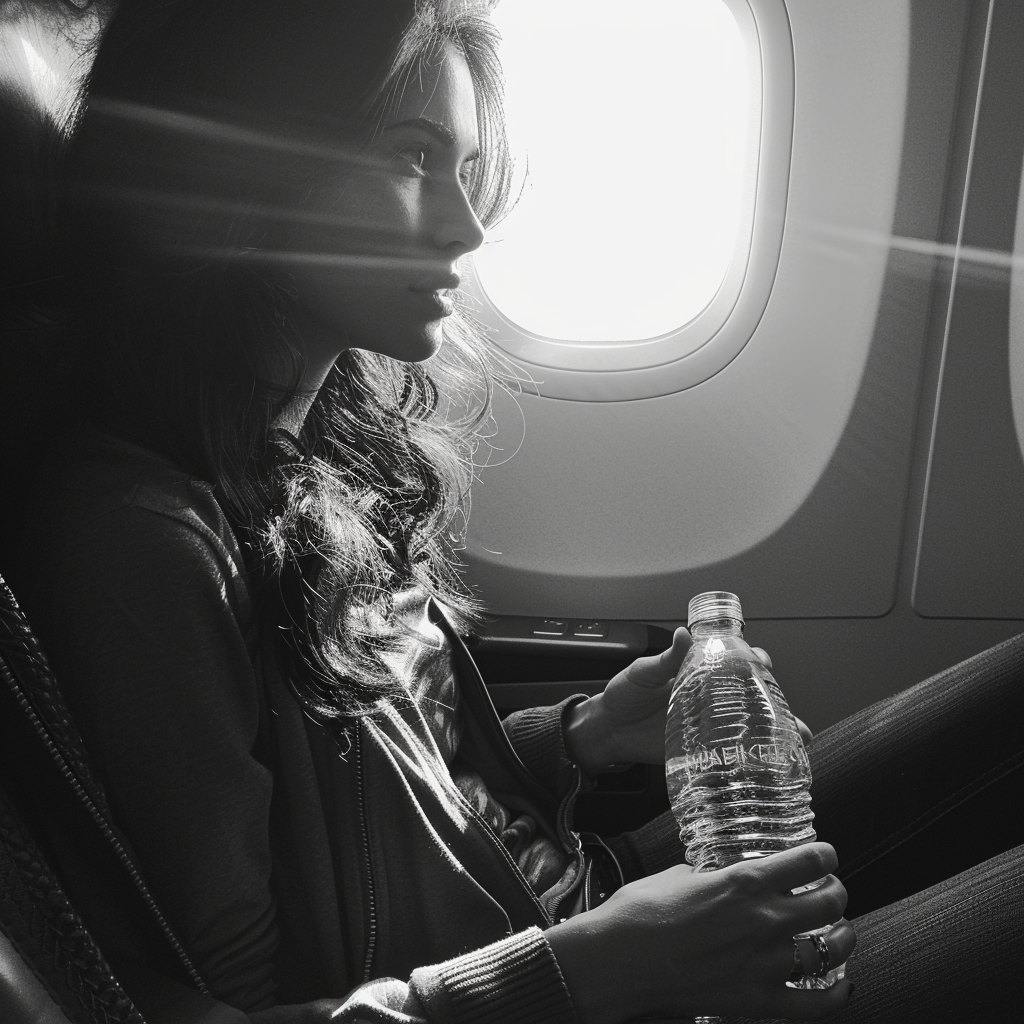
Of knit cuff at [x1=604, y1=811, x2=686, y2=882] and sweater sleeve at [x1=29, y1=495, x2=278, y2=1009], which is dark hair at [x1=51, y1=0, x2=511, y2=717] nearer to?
sweater sleeve at [x1=29, y1=495, x2=278, y2=1009]

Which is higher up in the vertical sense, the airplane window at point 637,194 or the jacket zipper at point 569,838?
the airplane window at point 637,194

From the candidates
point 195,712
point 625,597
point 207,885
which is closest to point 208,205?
point 195,712

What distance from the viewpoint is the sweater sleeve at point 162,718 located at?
67cm

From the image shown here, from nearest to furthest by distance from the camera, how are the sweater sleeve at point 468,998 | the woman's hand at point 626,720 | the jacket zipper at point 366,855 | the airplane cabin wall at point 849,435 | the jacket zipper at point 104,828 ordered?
1. the jacket zipper at point 104,828
2. the sweater sleeve at point 468,998
3. the jacket zipper at point 366,855
4. the woman's hand at point 626,720
5. the airplane cabin wall at point 849,435

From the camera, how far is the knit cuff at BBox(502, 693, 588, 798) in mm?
1148

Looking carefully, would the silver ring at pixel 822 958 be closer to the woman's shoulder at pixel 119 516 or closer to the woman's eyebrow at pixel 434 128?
the woman's shoulder at pixel 119 516

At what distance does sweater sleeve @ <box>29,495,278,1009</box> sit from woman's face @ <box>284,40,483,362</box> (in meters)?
0.30

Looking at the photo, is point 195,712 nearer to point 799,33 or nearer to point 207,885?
point 207,885

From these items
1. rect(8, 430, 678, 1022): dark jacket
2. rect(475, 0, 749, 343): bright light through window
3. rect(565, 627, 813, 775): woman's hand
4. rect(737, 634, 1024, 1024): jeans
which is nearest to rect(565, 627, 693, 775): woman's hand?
rect(565, 627, 813, 775): woman's hand

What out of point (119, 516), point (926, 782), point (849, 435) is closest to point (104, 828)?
point (119, 516)

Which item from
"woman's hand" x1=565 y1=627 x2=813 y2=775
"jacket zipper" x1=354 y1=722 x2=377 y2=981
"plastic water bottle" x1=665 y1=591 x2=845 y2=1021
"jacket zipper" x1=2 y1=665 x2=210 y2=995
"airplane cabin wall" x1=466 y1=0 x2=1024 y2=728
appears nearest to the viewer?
"jacket zipper" x1=2 y1=665 x2=210 y2=995

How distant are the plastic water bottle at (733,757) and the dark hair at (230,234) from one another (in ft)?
0.97

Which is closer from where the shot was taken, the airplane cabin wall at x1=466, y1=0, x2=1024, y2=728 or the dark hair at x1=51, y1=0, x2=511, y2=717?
the dark hair at x1=51, y1=0, x2=511, y2=717

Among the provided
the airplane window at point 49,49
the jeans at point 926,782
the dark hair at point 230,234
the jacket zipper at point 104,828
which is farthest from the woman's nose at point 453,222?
the jeans at point 926,782
